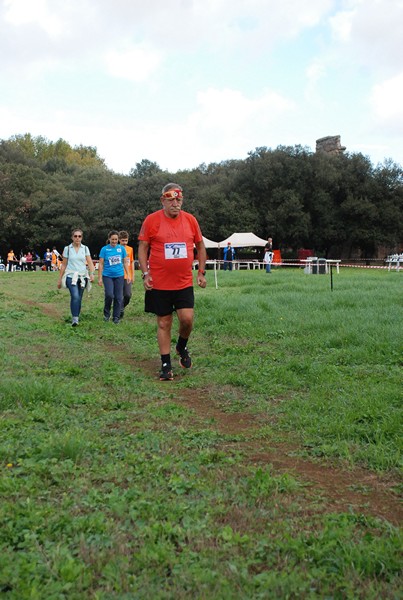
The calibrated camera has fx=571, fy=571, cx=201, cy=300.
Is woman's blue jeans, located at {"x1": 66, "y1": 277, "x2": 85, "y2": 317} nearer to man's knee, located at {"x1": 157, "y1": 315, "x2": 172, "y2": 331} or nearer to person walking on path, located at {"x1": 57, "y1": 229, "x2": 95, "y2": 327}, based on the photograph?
person walking on path, located at {"x1": 57, "y1": 229, "x2": 95, "y2": 327}

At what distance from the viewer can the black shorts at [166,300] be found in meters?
6.49

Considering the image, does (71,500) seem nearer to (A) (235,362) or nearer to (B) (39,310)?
(A) (235,362)

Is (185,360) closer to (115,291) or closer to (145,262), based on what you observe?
(145,262)

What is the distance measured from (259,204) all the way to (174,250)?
4289 centimetres

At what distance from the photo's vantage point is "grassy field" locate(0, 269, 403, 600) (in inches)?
93.7

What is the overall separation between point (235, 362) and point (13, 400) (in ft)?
9.18

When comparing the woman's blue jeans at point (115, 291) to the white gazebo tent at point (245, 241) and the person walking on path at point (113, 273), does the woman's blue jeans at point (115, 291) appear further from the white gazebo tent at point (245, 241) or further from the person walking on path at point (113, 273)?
the white gazebo tent at point (245, 241)

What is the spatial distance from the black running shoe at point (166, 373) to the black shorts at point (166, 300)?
592 mm

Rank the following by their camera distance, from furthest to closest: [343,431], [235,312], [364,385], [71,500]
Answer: [235,312], [364,385], [343,431], [71,500]

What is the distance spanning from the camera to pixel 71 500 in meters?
3.02

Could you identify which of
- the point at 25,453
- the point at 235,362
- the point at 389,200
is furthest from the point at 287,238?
the point at 25,453

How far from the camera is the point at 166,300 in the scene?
21.4 ft

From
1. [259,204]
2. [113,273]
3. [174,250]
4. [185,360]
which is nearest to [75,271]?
[113,273]

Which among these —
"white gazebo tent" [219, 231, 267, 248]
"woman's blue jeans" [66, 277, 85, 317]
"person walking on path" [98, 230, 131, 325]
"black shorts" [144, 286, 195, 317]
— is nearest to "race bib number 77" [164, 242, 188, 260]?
"black shorts" [144, 286, 195, 317]
